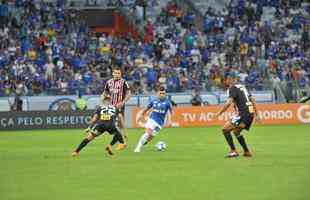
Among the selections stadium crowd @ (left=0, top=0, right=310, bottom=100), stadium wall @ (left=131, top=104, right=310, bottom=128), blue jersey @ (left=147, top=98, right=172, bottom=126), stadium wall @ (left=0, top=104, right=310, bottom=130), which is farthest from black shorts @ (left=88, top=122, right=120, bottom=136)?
stadium crowd @ (left=0, top=0, right=310, bottom=100)

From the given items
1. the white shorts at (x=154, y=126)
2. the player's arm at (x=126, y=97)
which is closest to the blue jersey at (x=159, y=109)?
the white shorts at (x=154, y=126)

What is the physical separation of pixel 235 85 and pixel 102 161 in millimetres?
3819

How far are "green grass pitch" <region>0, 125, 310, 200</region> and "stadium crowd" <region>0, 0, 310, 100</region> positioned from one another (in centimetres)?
1305

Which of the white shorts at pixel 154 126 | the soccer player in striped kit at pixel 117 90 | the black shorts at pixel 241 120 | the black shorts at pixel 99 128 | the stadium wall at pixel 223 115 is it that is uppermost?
the soccer player in striped kit at pixel 117 90

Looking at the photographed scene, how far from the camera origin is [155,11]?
4841 centimetres

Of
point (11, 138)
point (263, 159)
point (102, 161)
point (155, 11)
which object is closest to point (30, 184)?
point (102, 161)

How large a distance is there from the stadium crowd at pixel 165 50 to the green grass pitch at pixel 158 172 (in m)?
13.0

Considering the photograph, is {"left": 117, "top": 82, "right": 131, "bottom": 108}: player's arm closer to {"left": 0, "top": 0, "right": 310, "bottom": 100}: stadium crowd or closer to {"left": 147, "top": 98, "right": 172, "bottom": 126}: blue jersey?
{"left": 147, "top": 98, "right": 172, "bottom": 126}: blue jersey

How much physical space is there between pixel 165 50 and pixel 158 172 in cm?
2788

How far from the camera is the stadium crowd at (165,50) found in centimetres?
3978

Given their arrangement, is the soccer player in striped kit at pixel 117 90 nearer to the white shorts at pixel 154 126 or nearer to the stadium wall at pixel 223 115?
the white shorts at pixel 154 126

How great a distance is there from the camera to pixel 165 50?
44031 mm

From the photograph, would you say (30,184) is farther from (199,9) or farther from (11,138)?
(199,9)

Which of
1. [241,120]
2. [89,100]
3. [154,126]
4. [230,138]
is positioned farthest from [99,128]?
[89,100]
